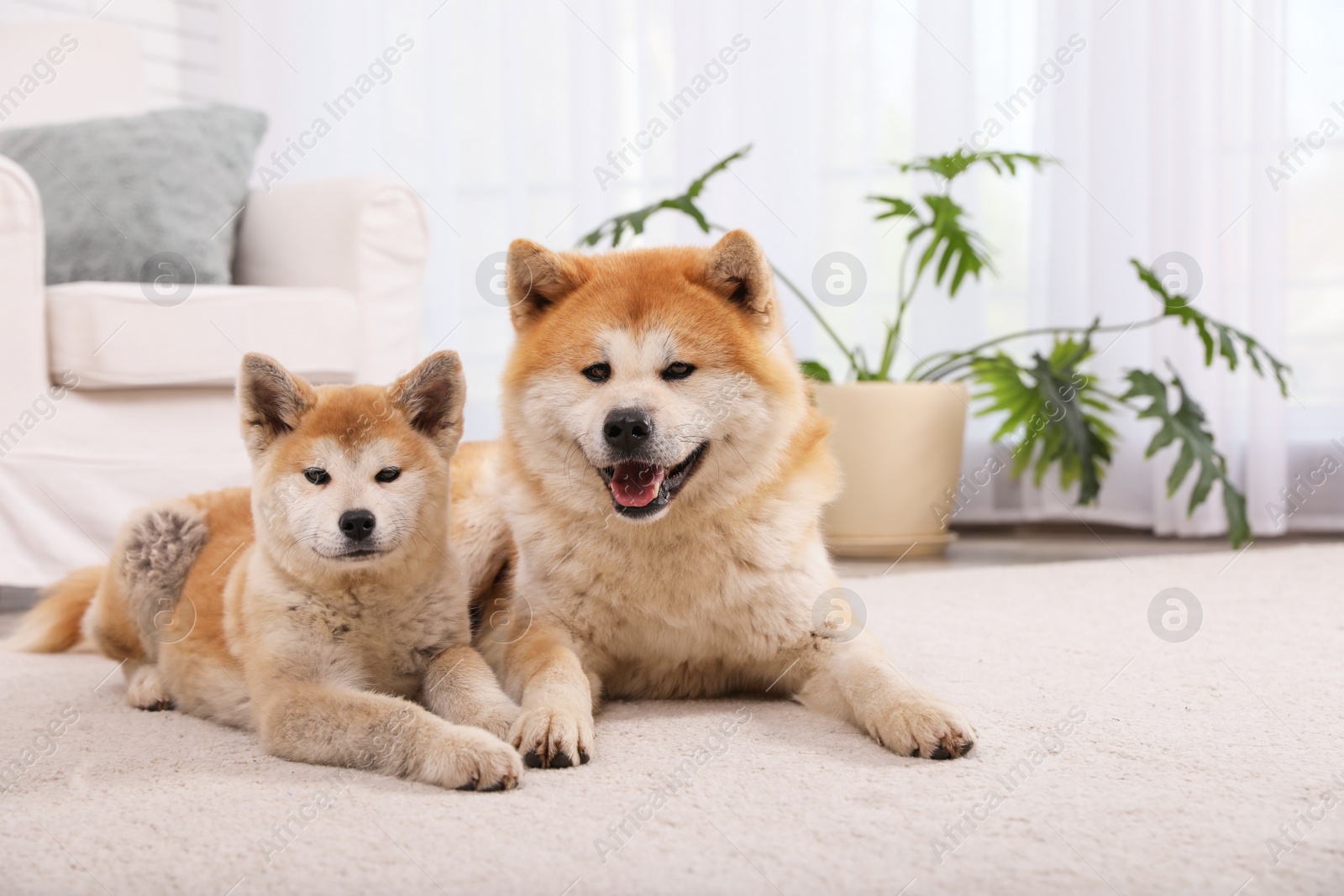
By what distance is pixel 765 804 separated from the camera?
128cm

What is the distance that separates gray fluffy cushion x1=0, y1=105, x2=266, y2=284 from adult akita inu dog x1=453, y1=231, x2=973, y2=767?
1.81m

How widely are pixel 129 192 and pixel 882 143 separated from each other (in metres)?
2.63

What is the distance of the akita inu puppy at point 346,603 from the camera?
1.45 m

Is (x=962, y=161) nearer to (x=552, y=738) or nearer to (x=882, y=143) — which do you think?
(x=882, y=143)

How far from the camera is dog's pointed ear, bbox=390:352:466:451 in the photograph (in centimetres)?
165

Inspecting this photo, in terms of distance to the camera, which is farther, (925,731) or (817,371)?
(817,371)

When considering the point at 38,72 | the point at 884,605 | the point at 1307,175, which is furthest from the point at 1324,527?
the point at 38,72

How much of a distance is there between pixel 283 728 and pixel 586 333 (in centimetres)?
70

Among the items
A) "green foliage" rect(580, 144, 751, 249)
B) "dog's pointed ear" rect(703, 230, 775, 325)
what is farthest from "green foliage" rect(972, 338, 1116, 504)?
"dog's pointed ear" rect(703, 230, 775, 325)

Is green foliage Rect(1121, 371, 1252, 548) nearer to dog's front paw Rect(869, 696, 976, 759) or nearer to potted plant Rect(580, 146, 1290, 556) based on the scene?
potted plant Rect(580, 146, 1290, 556)

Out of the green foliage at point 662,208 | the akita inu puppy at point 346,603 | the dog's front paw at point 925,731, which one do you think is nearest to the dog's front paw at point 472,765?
the akita inu puppy at point 346,603

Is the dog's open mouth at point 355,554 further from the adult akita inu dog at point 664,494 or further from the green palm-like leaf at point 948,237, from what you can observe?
the green palm-like leaf at point 948,237

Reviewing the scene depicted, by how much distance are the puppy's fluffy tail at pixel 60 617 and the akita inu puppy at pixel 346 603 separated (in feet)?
1.63

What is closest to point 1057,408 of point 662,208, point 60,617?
point 662,208
